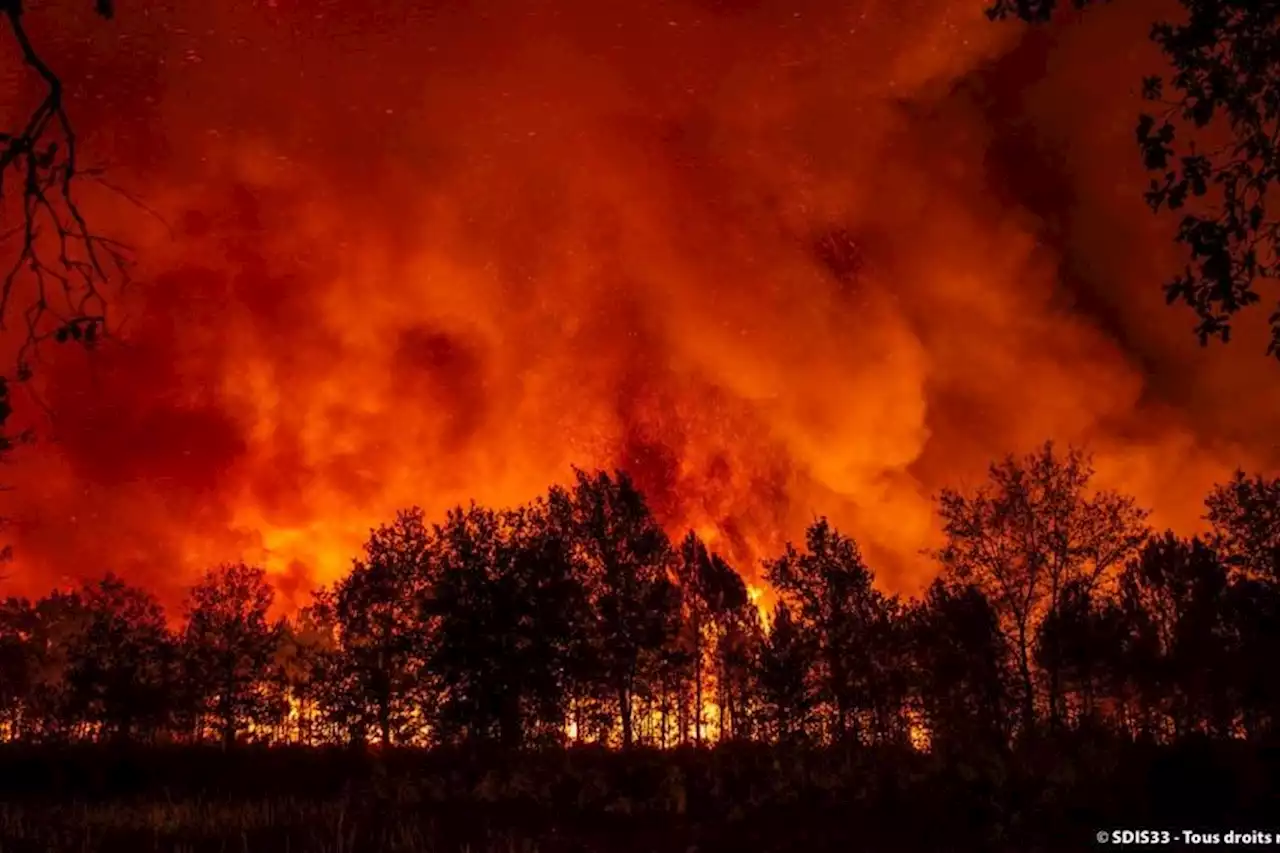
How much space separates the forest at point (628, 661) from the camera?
36469 millimetres

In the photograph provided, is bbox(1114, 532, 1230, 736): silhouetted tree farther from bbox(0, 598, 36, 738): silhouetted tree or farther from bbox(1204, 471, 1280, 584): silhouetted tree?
bbox(0, 598, 36, 738): silhouetted tree

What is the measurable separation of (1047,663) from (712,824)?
200 ft

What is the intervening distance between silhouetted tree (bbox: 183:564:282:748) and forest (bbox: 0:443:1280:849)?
0.27 meters

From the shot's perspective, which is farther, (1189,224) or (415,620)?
(415,620)

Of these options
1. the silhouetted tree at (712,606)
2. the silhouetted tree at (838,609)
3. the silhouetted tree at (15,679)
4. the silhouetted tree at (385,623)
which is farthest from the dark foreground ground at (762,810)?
the silhouetted tree at (15,679)

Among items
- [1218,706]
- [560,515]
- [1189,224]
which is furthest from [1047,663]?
[1189,224]

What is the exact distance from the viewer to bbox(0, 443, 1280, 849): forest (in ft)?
120

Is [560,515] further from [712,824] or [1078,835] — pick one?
[1078,835]

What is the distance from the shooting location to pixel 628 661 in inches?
2704

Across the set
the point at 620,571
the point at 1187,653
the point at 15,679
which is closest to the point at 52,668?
the point at 15,679

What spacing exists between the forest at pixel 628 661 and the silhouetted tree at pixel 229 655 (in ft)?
0.90

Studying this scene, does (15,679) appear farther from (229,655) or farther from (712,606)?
(712,606)

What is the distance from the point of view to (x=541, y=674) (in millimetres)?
55031

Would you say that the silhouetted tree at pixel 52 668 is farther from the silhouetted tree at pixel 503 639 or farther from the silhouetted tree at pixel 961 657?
the silhouetted tree at pixel 961 657
